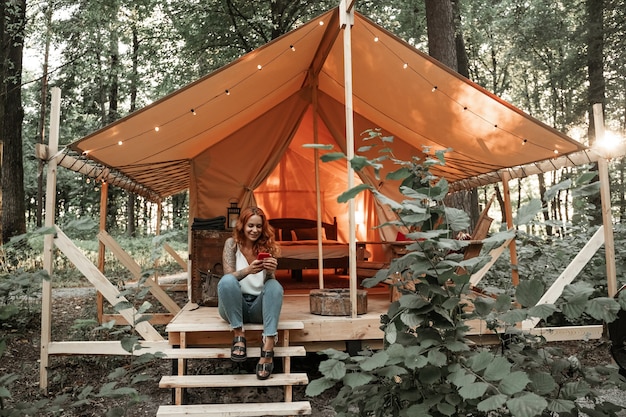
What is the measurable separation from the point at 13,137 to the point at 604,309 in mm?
8413

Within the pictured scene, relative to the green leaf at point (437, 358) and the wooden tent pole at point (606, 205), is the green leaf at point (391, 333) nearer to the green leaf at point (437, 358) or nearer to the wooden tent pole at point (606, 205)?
the green leaf at point (437, 358)

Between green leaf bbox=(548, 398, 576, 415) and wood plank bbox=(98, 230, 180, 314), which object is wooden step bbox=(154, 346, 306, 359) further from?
green leaf bbox=(548, 398, 576, 415)

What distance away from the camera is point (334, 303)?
3.63m

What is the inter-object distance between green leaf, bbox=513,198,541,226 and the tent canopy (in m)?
2.60

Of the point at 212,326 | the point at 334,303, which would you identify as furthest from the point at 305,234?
the point at 212,326

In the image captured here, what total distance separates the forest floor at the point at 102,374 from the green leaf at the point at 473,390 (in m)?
1.68

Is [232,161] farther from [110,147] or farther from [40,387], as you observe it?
[40,387]

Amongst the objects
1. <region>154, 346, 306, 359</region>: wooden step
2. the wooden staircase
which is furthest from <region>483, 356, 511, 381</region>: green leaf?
<region>154, 346, 306, 359</region>: wooden step

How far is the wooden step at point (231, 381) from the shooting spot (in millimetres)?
2926

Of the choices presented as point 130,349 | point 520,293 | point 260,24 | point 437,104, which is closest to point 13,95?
point 260,24

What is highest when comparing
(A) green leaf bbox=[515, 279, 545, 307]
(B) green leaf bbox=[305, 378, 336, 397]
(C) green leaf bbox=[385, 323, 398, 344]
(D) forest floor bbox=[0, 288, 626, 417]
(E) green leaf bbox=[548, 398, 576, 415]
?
(A) green leaf bbox=[515, 279, 545, 307]

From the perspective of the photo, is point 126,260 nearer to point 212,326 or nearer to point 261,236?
point 212,326

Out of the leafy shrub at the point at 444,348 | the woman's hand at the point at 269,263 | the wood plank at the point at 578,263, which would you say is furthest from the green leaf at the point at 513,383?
the wood plank at the point at 578,263

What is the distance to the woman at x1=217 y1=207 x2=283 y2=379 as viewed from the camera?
9.91 ft
